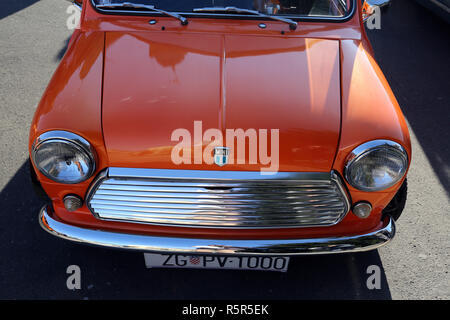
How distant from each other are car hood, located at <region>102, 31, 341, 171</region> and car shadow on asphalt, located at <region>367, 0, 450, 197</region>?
5.59 ft

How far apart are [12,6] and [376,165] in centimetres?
588

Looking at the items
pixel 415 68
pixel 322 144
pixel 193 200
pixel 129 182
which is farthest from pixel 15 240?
pixel 415 68

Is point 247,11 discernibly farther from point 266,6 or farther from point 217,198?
point 217,198

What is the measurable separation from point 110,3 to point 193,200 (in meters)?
1.35

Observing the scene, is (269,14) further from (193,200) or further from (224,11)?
(193,200)

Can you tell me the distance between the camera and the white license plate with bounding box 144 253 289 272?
212cm

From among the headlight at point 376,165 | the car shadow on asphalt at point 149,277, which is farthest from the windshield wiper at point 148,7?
the car shadow on asphalt at point 149,277

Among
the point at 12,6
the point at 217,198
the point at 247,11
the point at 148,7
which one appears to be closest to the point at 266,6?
the point at 247,11

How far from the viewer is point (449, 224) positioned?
9.29 feet

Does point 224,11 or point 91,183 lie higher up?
point 224,11

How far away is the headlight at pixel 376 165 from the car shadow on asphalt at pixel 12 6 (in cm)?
549

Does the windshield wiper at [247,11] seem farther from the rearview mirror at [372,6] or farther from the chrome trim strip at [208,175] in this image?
the chrome trim strip at [208,175]

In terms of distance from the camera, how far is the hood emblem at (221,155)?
1828 mm

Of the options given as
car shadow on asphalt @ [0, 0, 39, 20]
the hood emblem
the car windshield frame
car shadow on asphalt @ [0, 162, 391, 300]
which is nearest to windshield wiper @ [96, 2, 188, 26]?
the car windshield frame
